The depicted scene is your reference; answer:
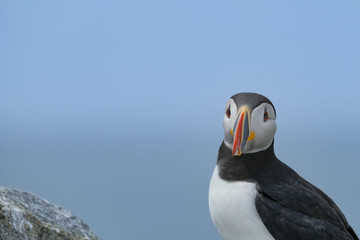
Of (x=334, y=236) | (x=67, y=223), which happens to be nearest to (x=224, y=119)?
(x=334, y=236)

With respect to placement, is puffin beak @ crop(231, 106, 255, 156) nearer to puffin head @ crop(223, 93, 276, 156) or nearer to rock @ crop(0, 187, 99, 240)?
puffin head @ crop(223, 93, 276, 156)

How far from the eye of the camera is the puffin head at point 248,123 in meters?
6.02

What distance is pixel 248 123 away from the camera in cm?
602

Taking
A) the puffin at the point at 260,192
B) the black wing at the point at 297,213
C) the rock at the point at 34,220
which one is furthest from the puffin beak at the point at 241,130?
the rock at the point at 34,220

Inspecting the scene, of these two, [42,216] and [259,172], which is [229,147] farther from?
[42,216]

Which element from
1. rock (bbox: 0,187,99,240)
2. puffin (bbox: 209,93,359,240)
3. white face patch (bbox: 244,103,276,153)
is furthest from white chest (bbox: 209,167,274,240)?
rock (bbox: 0,187,99,240)

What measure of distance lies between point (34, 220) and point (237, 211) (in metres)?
1.59

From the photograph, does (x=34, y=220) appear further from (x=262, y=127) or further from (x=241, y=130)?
(x=262, y=127)

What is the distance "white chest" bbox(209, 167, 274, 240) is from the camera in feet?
19.9

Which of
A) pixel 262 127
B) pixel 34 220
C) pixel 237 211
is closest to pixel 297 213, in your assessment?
pixel 237 211

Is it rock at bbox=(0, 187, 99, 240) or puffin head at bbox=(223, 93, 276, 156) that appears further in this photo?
rock at bbox=(0, 187, 99, 240)

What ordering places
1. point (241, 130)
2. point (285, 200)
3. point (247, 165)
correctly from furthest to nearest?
point (247, 165) → point (285, 200) → point (241, 130)

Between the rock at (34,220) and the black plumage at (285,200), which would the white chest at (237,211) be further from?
the rock at (34,220)

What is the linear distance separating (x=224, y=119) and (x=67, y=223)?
5.31 ft
